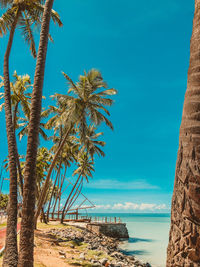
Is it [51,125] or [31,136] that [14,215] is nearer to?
[31,136]

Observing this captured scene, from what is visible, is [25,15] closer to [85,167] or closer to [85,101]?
[85,101]

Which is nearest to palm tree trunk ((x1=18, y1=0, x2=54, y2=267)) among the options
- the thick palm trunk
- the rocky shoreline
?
the thick palm trunk

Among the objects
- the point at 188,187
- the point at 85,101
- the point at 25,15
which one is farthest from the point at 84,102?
the point at 188,187

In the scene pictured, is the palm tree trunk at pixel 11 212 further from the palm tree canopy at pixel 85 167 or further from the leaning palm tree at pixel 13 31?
the palm tree canopy at pixel 85 167

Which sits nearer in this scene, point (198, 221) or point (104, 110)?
point (198, 221)

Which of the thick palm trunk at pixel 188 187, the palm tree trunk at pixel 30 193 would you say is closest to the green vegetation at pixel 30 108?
the palm tree trunk at pixel 30 193

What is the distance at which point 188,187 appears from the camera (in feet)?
7.44

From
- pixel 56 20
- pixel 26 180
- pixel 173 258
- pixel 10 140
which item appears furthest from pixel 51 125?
pixel 173 258

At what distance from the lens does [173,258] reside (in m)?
2.31

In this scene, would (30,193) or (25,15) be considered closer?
(30,193)

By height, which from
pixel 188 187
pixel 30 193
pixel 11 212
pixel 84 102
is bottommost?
pixel 11 212

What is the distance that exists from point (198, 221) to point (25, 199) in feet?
16.1

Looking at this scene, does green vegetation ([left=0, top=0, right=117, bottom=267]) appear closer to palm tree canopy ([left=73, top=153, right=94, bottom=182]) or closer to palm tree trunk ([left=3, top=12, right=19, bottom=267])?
palm tree trunk ([left=3, top=12, right=19, bottom=267])

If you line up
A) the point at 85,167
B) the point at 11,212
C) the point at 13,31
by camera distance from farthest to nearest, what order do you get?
the point at 85,167
the point at 13,31
the point at 11,212
